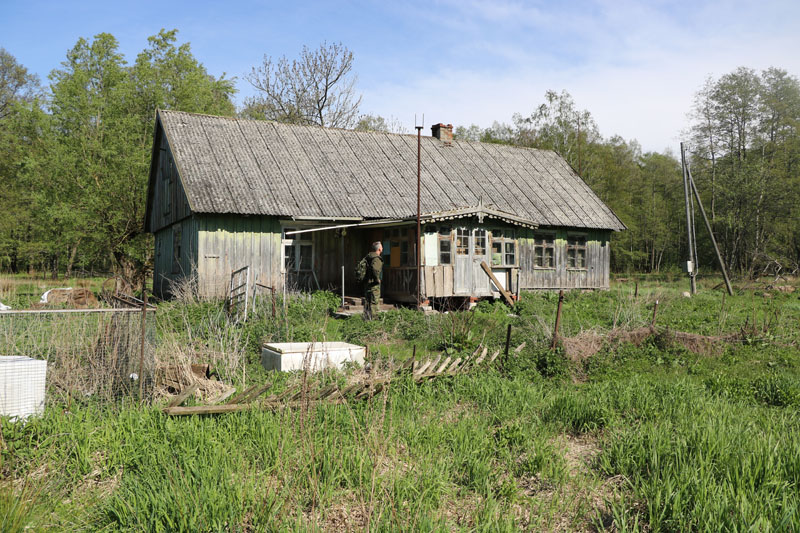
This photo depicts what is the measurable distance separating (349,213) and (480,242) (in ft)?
13.7

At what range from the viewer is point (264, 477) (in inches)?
176

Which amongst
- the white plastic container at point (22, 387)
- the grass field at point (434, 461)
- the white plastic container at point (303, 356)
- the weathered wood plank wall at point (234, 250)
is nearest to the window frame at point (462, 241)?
the weathered wood plank wall at point (234, 250)

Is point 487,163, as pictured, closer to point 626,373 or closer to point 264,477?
point 626,373

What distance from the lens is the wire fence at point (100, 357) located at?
6.09 m

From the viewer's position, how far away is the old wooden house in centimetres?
1695

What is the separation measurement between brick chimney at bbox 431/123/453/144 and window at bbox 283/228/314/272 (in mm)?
8942

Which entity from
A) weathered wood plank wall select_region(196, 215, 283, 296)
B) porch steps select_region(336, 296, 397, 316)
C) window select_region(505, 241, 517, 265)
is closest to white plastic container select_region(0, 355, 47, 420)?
porch steps select_region(336, 296, 397, 316)

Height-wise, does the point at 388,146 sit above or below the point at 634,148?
below

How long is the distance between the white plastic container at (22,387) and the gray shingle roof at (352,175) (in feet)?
36.3

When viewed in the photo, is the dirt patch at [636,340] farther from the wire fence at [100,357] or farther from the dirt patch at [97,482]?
the dirt patch at [97,482]

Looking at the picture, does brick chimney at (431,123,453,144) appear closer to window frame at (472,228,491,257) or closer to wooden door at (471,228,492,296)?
window frame at (472,228,491,257)

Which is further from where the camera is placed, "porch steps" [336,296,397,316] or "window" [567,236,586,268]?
"window" [567,236,586,268]

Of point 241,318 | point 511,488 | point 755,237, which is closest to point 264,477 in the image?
point 511,488

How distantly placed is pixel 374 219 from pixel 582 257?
31.0ft
